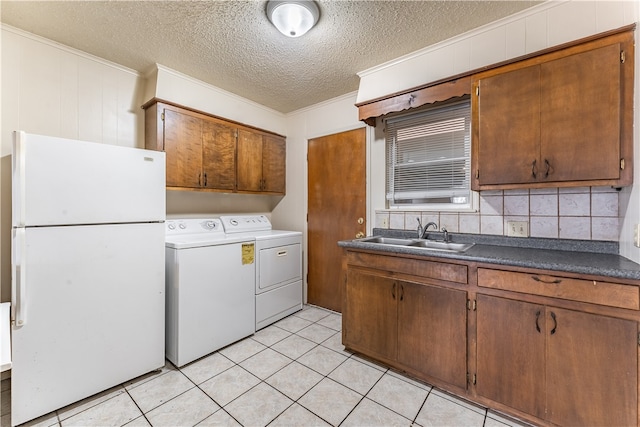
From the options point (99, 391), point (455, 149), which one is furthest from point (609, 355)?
point (99, 391)

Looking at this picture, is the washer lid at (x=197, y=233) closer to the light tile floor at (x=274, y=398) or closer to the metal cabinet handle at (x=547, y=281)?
the light tile floor at (x=274, y=398)

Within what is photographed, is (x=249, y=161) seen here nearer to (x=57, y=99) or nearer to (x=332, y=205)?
(x=332, y=205)

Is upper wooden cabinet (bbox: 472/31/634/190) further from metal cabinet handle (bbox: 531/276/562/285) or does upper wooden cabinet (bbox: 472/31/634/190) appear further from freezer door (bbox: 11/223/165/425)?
freezer door (bbox: 11/223/165/425)

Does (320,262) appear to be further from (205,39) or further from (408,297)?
(205,39)

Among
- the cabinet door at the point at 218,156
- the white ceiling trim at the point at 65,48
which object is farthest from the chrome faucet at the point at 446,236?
the white ceiling trim at the point at 65,48

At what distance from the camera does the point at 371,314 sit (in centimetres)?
208

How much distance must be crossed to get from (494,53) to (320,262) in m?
2.54

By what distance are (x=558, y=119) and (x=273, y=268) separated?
256cm

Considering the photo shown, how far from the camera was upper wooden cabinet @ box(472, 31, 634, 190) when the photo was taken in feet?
4.79

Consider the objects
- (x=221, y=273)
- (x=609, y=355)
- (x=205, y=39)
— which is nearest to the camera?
(x=609, y=355)

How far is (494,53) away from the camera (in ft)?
6.18

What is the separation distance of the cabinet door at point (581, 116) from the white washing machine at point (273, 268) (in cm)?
230

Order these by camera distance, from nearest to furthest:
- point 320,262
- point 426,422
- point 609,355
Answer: point 609,355
point 426,422
point 320,262

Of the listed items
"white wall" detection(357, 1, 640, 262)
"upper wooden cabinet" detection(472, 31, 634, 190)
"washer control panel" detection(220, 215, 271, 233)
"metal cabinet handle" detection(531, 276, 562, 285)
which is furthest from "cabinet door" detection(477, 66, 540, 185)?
"washer control panel" detection(220, 215, 271, 233)
